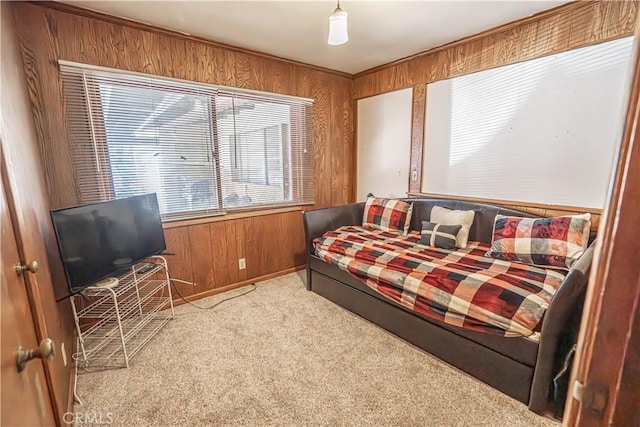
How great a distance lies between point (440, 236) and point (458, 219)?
0.25 m

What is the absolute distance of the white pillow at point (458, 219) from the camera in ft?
8.29

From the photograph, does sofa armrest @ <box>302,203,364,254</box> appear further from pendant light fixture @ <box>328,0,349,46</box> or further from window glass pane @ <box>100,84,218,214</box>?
pendant light fixture @ <box>328,0,349,46</box>

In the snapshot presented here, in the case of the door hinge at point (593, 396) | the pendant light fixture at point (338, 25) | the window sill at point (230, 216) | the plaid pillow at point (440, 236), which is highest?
the pendant light fixture at point (338, 25)

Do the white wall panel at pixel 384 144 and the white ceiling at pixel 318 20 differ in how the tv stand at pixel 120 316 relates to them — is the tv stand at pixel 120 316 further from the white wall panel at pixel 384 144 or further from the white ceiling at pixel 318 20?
the white wall panel at pixel 384 144

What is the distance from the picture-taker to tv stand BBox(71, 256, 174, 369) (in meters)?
1.94

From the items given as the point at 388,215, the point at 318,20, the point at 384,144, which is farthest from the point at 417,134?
the point at 318,20

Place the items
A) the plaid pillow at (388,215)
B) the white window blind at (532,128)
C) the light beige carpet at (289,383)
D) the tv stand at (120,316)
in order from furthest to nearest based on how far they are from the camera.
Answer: the plaid pillow at (388,215) < the white window blind at (532,128) < the tv stand at (120,316) < the light beige carpet at (289,383)

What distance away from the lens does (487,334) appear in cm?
165

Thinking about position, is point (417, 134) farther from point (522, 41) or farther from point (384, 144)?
point (522, 41)

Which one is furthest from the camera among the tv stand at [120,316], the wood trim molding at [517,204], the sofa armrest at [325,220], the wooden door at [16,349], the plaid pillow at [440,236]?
the sofa armrest at [325,220]

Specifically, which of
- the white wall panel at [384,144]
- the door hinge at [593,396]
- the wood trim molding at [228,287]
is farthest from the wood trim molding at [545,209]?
the door hinge at [593,396]

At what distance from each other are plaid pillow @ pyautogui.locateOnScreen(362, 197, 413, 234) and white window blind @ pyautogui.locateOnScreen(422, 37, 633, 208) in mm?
384

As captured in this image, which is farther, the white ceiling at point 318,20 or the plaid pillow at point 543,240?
the white ceiling at point 318,20

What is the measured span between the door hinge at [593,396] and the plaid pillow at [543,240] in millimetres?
1997
